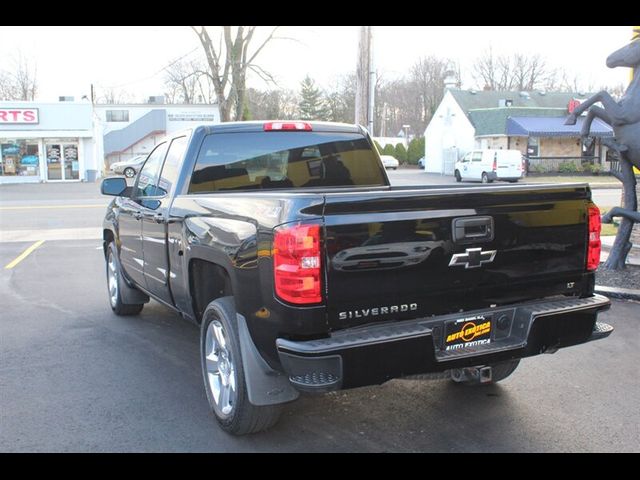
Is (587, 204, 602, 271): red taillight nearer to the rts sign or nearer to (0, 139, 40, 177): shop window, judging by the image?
the rts sign

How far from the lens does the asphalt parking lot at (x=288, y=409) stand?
377 centimetres

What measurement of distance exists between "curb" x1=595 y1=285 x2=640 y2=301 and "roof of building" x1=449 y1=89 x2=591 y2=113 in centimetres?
3939

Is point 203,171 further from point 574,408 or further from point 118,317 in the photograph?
point 574,408

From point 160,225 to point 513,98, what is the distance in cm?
4825

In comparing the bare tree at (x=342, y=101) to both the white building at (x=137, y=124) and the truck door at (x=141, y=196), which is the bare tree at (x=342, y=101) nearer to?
the white building at (x=137, y=124)

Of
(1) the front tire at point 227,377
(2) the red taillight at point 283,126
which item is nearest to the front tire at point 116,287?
(2) the red taillight at point 283,126

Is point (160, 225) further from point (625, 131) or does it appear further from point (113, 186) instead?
point (625, 131)

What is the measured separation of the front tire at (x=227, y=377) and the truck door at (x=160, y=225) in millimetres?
973

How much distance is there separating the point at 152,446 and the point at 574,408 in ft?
9.17

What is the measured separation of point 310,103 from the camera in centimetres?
7438

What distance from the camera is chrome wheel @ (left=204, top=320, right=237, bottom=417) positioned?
3.79m

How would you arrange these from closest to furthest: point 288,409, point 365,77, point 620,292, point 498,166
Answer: point 288,409
point 620,292
point 365,77
point 498,166

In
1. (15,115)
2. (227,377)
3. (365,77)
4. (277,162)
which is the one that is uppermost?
(15,115)

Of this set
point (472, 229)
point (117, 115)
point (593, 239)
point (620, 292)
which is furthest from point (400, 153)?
point (472, 229)
